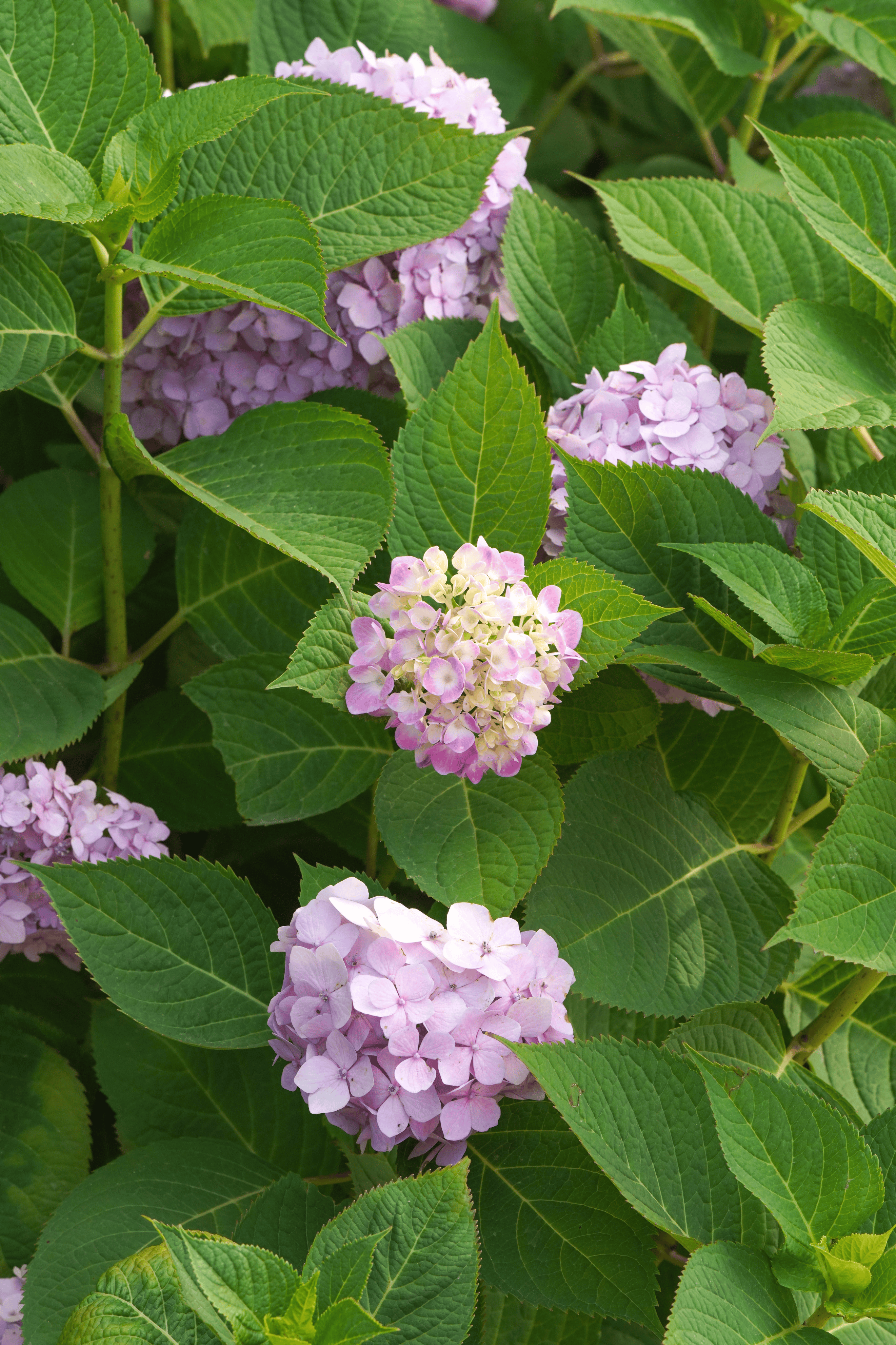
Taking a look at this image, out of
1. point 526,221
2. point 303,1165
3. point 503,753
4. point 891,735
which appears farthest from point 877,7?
point 303,1165

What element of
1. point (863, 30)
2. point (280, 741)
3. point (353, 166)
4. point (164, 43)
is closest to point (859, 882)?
point (280, 741)

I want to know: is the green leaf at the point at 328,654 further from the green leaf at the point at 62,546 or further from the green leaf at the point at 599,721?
the green leaf at the point at 62,546

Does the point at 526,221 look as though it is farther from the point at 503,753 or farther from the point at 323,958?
the point at 323,958

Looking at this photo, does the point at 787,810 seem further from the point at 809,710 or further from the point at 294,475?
the point at 294,475

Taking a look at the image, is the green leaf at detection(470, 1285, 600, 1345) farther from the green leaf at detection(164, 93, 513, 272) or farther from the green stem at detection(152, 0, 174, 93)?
the green stem at detection(152, 0, 174, 93)

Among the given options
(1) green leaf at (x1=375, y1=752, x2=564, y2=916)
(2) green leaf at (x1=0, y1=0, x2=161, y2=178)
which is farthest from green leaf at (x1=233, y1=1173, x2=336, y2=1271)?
(2) green leaf at (x1=0, y1=0, x2=161, y2=178)

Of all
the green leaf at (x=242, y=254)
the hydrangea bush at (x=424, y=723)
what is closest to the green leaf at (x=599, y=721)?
the hydrangea bush at (x=424, y=723)
